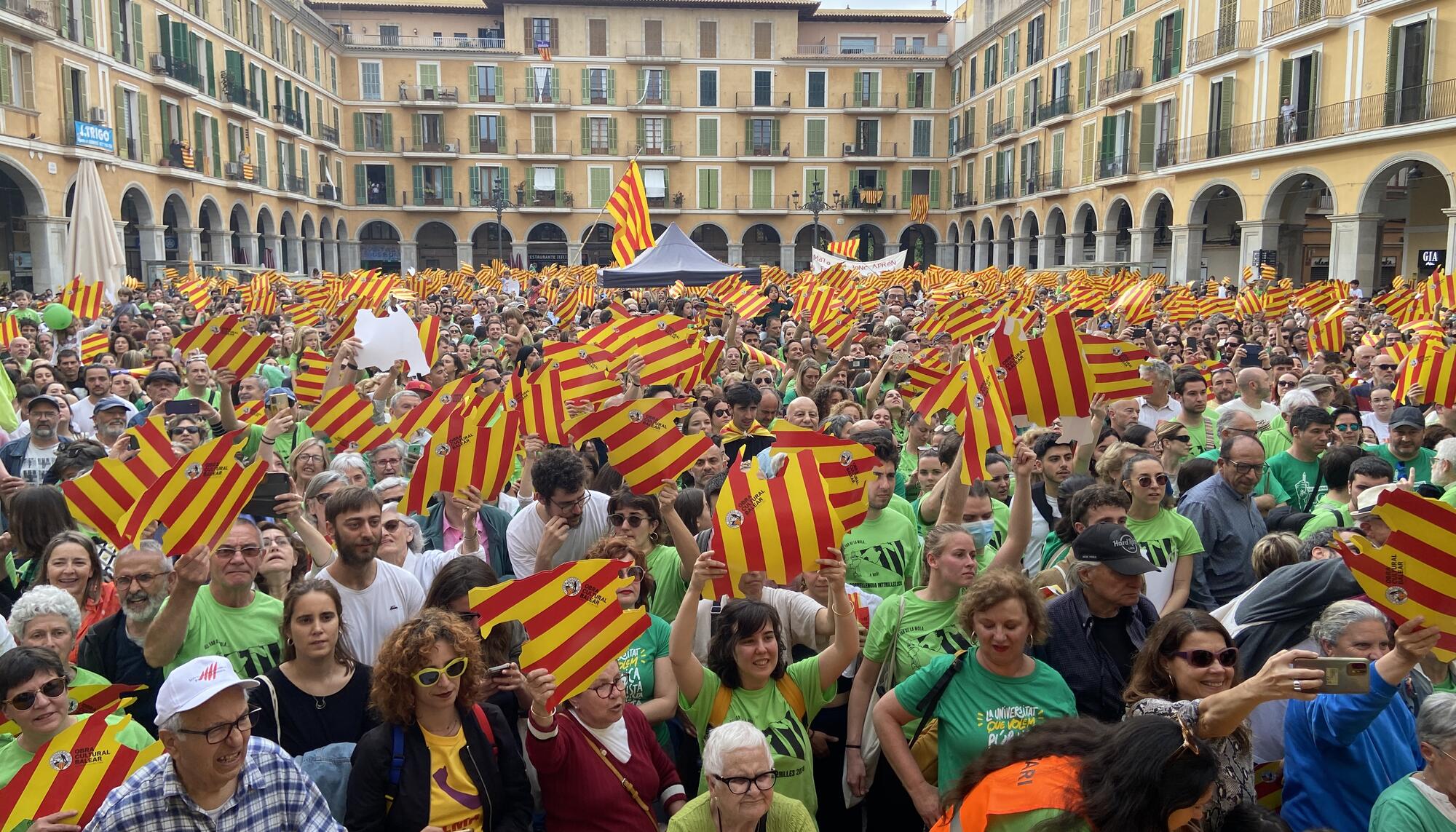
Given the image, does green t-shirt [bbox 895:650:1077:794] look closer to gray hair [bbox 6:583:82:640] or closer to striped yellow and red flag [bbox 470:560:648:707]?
striped yellow and red flag [bbox 470:560:648:707]

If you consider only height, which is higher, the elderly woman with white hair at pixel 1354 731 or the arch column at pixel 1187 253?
the arch column at pixel 1187 253

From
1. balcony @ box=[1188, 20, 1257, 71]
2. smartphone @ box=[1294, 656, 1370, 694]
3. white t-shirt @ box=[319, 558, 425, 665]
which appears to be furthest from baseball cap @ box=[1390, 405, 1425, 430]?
balcony @ box=[1188, 20, 1257, 71]

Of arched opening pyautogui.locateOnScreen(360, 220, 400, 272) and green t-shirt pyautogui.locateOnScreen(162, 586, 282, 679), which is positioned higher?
arched opening pyautogui.locateOnScreen(360, 220, 400, 272)

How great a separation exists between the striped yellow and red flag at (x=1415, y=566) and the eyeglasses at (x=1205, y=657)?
0.52m

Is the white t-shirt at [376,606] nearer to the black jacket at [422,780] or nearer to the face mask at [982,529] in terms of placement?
the black jacket at [422,780]

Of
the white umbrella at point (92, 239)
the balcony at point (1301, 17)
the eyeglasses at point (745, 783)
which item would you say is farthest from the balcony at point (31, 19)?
the balcony at point (1301, 17)

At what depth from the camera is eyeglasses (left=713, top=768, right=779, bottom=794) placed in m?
3.32

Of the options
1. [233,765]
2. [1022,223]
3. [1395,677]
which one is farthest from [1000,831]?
[1022,223]

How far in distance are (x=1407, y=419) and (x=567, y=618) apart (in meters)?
5.78

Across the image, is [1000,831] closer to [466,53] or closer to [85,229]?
[85,229]

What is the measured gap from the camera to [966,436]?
5.12 metres

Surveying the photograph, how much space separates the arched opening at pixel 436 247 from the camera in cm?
5674

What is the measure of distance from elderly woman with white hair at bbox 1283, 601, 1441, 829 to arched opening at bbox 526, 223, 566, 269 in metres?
53.4

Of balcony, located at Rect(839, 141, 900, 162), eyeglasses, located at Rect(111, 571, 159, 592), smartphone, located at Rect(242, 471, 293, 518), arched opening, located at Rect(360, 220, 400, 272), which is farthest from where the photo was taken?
arched opening, located at Rect(360, 220, 400, 272)
